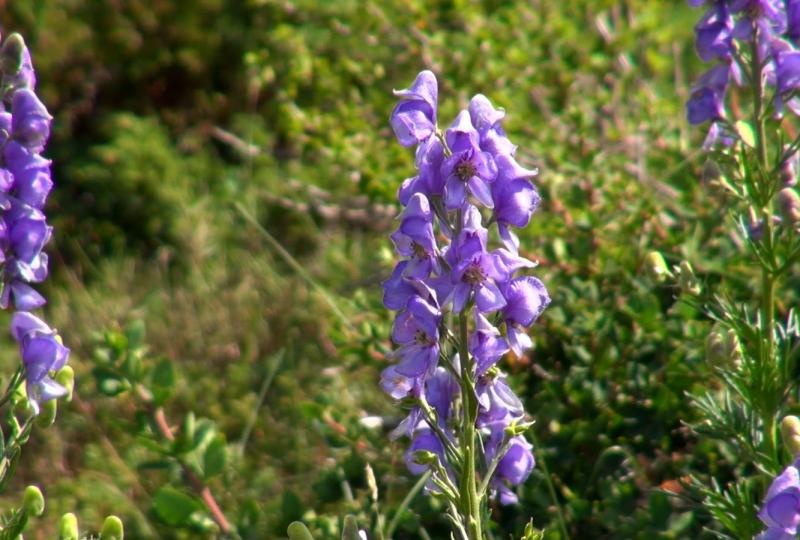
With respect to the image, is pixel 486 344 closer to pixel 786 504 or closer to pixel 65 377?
pixel 786 504

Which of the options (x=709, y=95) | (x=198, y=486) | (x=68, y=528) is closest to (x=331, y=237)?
(x=198, y=486)

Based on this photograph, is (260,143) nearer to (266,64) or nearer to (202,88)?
(266,64)

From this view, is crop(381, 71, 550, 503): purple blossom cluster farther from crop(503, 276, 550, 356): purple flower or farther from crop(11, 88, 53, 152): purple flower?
crop(11, 88, 53, 152): purple flower

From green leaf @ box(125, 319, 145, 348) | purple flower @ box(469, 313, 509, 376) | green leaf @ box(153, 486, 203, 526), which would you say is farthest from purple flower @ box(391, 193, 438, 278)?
green leaf @ box(125, 319, 145, 348)

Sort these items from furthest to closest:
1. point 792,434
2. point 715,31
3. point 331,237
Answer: point 331,237 < point 715,31 < point 792,434

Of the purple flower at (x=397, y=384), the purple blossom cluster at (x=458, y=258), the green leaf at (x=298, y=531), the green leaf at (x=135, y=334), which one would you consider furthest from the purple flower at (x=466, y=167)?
the green leaf at (x=135, y=334)

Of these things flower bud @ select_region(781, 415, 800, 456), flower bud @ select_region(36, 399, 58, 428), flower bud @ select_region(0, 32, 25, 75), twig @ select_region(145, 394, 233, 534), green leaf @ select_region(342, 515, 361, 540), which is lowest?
twig @ select_region(145, 394, 233, 534)
